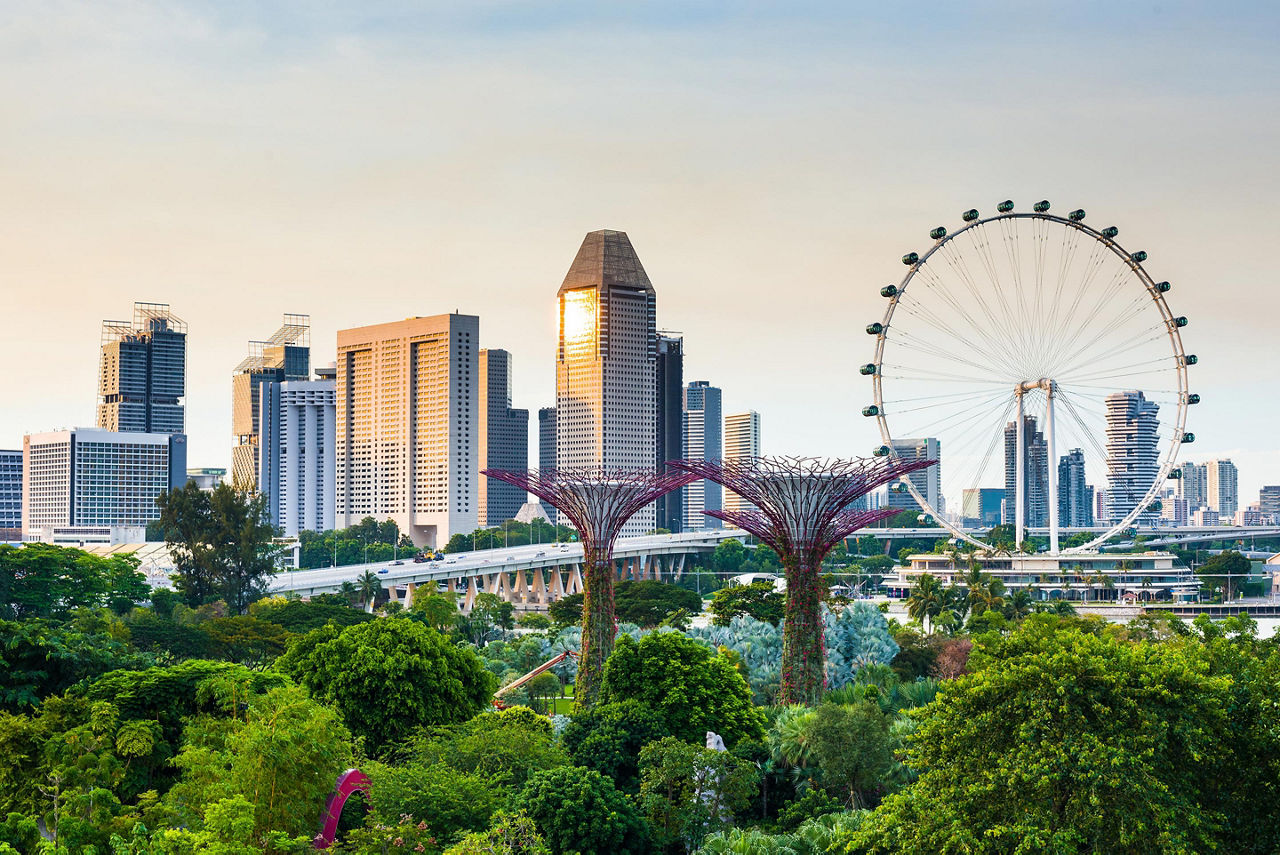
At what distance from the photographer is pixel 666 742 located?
36594 millimetres

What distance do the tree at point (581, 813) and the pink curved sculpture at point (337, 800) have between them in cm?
Answer: 400

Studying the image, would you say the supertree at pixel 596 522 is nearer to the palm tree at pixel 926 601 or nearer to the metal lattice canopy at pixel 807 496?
the metal lattice canopy at pixel 807 496

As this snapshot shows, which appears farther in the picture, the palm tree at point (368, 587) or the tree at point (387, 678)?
the palm tree at point (368, 587)

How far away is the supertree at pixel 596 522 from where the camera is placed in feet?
174

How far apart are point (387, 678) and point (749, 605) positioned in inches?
1931

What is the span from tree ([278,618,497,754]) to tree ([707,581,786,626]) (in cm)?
4049

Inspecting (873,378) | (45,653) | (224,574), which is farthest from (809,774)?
(224,574)

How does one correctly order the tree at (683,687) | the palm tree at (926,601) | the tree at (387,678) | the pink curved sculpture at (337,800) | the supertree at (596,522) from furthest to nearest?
the palm tree at (926,601) < the supertree at (596,522) < the tree at (683,687) < the tree at (387,678) < the pink curved sculpture at (337,800)

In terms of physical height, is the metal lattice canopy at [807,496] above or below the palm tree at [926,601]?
above

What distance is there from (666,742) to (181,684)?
14886mm

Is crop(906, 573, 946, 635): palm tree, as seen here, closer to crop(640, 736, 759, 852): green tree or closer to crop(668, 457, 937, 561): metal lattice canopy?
crop(668, 457, 937, 561): metal lattice canopy

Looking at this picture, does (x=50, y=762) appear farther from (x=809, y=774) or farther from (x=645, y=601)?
(x=645, y=601)

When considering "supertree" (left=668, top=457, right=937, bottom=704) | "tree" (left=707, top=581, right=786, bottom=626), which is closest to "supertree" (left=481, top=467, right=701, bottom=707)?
"supertree" (left=668, top=457, right=937, bottom=704)

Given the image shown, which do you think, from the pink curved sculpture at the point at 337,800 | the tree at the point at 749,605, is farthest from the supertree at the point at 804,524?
the tree at the point at 749,605
